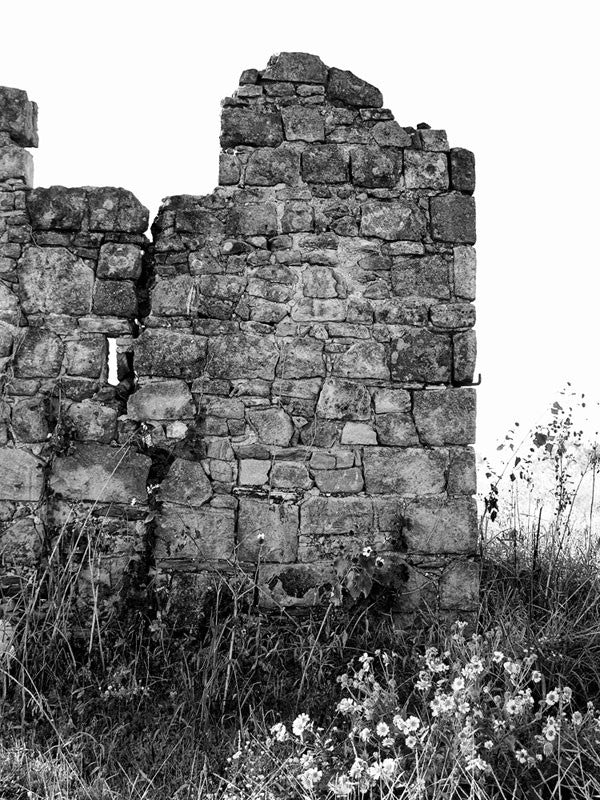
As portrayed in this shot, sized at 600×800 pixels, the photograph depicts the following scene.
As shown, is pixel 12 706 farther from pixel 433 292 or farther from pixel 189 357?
pixel 433 292

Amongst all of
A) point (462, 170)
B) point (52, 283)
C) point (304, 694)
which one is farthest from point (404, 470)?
point (52, 283)

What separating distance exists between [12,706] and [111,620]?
720mm

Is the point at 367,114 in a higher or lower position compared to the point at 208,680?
higher

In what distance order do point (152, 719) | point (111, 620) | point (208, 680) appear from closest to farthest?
1. point (152, 719)
2. point (208, 680)
3. point (111, 620)

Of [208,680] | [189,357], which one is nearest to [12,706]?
[208,680]

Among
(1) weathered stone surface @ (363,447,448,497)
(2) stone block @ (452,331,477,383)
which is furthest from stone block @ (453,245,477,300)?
(1) weathered stone surface @ (363,447,448,497)

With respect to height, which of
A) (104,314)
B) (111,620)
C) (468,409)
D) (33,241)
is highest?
(33,241)

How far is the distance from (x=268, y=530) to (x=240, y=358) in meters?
1.03

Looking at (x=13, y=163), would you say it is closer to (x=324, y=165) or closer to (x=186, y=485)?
(x=324, y=165)

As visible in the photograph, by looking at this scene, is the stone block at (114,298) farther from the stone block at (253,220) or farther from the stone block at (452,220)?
the stone block at (452,220)

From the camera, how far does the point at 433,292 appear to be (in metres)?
4.70

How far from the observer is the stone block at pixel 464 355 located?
4676 mm

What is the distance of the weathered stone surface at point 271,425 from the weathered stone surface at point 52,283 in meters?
1.20

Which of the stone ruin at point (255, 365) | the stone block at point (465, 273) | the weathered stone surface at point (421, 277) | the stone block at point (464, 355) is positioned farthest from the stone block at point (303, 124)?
the stone block at point (464, 355)
